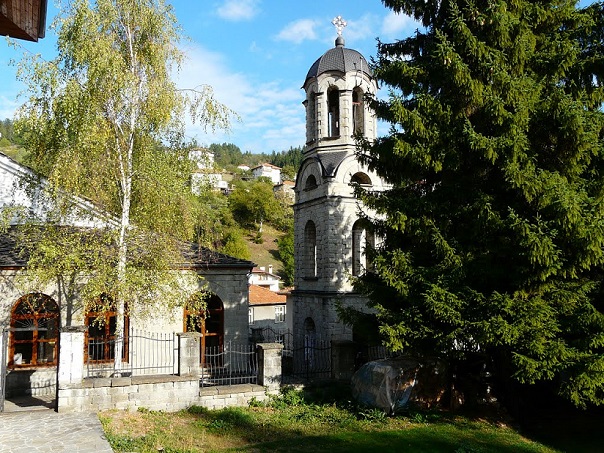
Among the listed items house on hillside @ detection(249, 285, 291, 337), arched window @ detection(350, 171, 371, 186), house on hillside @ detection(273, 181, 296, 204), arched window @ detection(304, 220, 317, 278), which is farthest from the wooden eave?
house on hillside @ detection(273, 181, 296, 204)

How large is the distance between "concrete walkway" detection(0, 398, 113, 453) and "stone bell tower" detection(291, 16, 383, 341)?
27.8 ft

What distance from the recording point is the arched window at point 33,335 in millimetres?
13242

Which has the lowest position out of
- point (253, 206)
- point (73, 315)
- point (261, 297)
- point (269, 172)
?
point (73, 315)

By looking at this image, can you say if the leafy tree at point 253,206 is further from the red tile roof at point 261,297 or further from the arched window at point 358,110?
the arched window at point 358,110

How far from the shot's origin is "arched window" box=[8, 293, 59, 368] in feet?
43.4

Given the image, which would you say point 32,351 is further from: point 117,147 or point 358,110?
point 358,110

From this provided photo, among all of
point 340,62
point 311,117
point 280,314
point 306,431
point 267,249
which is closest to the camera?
point 306,431

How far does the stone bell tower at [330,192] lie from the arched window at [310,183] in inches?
1.6

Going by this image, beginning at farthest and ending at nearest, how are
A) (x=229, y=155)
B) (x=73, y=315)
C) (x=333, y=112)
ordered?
(x=229, y=155)
(x=333, y=112)
(x=73, y=315)

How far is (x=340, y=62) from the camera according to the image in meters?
17.9

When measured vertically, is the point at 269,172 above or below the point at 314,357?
above

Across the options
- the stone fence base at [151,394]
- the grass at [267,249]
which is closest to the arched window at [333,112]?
the stone fence base at [151,394]

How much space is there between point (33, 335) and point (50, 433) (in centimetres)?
505

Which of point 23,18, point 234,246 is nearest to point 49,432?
point 23,18
